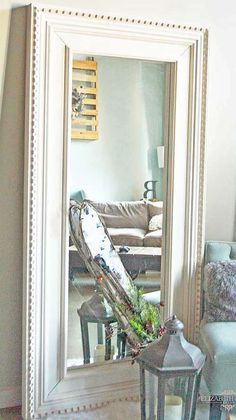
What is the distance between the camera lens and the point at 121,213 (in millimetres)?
2416

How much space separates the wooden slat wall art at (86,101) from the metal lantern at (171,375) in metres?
0.95

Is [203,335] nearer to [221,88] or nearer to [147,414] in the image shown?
[147,414]

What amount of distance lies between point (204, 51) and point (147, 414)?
5.49 feet

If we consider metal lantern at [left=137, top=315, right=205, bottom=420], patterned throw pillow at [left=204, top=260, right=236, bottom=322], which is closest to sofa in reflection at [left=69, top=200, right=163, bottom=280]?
patterned throw pillow at [left=204, top=260, right=236, bottom=322]

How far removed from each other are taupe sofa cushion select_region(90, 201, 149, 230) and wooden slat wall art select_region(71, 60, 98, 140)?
1.08 feet

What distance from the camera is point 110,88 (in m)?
2.38

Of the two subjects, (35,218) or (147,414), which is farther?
(35,218)

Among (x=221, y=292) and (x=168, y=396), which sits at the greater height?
(x=221, y=292)

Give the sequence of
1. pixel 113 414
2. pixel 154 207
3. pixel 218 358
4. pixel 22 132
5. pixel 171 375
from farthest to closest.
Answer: pixel 154 207
pixel 113 414
pixel 22 132
pixel 218 358
pixel 171 375

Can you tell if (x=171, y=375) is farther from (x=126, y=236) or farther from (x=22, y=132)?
(x=22, y=132)

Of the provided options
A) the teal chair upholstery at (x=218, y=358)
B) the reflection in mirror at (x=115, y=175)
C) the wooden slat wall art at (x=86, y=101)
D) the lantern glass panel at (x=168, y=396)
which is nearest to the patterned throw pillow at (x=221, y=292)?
the teal chair upholstery at (x=218, y=358)

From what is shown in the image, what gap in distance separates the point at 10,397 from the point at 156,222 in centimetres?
107

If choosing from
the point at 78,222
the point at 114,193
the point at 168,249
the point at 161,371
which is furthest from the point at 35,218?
the point at 161,371

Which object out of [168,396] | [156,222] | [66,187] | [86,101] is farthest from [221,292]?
[86,101]
